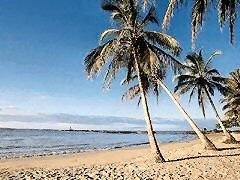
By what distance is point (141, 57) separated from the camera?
14.6 m

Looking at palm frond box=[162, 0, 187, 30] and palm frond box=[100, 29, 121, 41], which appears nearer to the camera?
palm frond box=[162, 0, 187, 30]

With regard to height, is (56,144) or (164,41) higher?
(164,41)

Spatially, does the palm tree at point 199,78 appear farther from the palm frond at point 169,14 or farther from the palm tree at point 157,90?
the palm frond at point 169,14

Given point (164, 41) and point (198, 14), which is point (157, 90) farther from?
point (198, 14)

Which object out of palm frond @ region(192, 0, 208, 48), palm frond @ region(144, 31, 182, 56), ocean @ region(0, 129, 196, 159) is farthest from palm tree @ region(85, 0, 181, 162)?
ocean @ region(0, 129, 196, 159)

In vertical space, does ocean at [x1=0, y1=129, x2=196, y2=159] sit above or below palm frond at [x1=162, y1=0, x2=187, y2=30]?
below

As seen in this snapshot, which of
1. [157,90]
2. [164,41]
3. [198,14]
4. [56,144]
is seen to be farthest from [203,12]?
[56,144]

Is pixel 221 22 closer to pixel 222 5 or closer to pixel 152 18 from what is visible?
pixel 222 5

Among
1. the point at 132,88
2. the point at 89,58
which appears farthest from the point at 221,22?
the point at 132,88

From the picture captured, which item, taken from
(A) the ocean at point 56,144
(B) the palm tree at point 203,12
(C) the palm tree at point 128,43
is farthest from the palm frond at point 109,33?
(A) the ocean at point 56,144

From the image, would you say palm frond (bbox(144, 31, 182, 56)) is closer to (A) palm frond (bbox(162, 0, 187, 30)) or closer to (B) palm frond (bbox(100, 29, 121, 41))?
(B) palm frond (bbox(100, 29, 121, 41))

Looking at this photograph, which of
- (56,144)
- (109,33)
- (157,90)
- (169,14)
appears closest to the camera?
(169,14)

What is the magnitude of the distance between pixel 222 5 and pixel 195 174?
548 centimetres

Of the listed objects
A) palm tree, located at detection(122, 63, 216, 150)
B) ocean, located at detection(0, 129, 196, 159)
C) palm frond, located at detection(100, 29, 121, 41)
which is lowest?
ocean, located at detection(0, 129, 196, 159)
